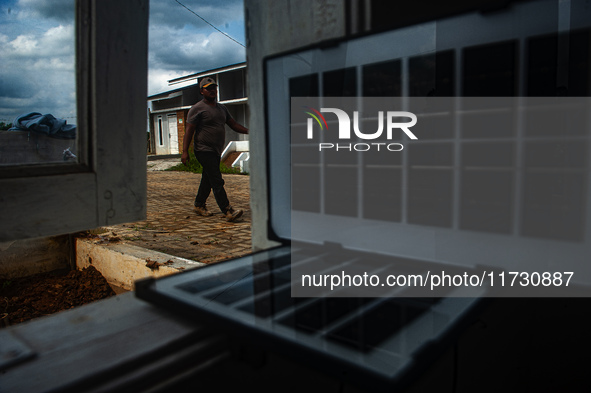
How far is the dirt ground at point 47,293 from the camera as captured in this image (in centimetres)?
422

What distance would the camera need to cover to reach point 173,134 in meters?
28.0

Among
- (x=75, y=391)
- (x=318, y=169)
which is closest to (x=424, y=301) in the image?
(x=318, y=169)

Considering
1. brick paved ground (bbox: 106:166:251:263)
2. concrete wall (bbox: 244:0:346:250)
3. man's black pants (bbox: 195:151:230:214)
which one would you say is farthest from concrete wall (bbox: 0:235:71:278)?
concrete wall (bbox: 244:0:346:250)

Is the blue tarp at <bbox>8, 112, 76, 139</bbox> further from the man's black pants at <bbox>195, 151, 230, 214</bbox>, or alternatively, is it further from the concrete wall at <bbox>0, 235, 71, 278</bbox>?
the man's black pants at <bbox>195, 151, 230, 214</bbox>

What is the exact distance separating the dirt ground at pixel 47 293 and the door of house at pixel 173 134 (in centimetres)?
2361

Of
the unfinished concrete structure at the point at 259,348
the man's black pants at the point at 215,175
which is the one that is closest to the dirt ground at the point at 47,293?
the man's black pants at the point at 215,175

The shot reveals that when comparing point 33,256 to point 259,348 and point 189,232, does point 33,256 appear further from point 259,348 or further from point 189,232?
point 259,348

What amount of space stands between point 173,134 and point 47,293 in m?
24.5

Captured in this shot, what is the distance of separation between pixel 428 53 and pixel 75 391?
1.57 metres

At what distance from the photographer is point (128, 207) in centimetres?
201

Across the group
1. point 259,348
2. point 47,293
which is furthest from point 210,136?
point 259,348

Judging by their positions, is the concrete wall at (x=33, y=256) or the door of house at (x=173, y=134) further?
the door of house at (x=173, y=134)

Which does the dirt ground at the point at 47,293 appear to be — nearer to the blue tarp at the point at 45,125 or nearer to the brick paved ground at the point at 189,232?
the brick paved ground at the point at 189,232

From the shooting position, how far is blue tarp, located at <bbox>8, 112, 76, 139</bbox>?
6.09ft
